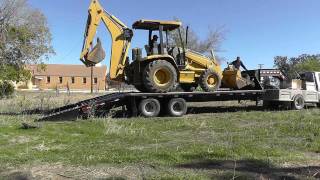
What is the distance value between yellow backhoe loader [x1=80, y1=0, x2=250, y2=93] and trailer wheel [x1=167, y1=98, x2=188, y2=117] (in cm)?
52

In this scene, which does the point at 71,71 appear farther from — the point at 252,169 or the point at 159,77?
the point at 252,169

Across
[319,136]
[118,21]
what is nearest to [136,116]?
[118,21]

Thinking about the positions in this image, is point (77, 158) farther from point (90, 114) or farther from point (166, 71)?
point (166, 71)

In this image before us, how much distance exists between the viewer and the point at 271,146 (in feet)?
35.8

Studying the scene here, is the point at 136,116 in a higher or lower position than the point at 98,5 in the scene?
lower

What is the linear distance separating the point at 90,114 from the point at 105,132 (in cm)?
431

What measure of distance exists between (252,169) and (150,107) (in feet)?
35.3

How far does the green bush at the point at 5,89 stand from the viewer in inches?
1704

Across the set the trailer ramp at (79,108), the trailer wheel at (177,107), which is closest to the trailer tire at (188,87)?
the trailer wheel at (177,107)

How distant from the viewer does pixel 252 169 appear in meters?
8.60

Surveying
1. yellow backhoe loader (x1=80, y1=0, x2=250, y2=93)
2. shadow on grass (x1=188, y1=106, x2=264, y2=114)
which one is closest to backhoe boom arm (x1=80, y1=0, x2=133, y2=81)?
yellow backhoe loader (x1=80, y1=0, x2=250, y2=93)

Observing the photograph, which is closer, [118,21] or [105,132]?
[105,132]

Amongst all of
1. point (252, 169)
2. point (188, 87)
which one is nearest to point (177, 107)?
point (188, 87)

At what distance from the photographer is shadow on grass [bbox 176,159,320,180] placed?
319 inches
